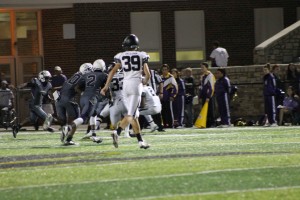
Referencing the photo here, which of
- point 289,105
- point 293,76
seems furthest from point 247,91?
point 289,105

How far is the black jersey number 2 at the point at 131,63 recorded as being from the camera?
20.4 metres

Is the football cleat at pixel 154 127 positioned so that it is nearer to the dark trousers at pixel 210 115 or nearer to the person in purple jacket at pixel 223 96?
the person in purple jacket at pixel 223 96

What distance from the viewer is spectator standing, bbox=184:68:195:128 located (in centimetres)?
3334

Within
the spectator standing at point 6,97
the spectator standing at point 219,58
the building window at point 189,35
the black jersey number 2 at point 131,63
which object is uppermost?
the building window at point 189,35

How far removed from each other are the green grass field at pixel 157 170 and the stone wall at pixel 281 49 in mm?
13137

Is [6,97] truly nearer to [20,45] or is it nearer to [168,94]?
[20,45]

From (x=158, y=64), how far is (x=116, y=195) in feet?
96.9

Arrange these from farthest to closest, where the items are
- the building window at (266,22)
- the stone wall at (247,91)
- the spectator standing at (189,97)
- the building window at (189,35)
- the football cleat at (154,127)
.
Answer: the building window at (266,22), the building window at (189,35), the stone wall at (247,91), the spectator standing at (189,97), the football cleat at (154,127)

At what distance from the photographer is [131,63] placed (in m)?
20.4

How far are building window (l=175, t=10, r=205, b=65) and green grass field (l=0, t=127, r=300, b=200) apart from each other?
19.3m

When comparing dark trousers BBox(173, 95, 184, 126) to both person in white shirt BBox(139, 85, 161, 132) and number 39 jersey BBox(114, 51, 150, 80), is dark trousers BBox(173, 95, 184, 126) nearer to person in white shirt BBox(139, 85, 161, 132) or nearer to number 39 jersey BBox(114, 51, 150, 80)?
person in white shirt BBox(139, 85, 161, 132)

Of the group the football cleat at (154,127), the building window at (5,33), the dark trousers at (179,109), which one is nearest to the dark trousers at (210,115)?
the dark trousers at (179,109)

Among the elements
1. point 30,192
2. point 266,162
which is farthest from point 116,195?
point 266,162

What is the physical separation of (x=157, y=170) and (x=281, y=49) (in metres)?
21.8
